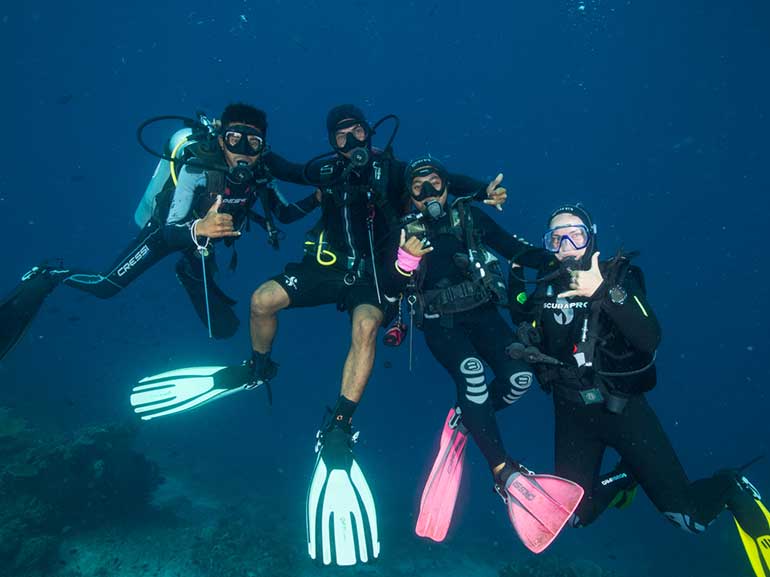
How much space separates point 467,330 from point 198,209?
3.86 m

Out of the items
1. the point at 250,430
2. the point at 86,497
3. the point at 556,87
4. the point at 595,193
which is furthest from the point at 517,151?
the point at 86,497

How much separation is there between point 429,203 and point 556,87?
25177 mm

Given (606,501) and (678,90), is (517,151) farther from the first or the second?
(606,501)

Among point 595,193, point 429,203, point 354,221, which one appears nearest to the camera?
point 429,203

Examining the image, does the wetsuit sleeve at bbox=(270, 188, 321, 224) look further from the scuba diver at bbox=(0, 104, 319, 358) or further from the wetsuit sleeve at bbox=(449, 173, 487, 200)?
the wetsuit sleeve at bbox=(449, 173, 487, 200)

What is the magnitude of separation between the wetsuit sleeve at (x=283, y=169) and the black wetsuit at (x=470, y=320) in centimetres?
197

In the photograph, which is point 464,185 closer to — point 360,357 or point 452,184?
point 452,184

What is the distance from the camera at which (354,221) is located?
229 inches

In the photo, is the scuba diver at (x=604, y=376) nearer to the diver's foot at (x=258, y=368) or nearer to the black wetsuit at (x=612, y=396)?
the black wetsuit at (x=612, y=396)

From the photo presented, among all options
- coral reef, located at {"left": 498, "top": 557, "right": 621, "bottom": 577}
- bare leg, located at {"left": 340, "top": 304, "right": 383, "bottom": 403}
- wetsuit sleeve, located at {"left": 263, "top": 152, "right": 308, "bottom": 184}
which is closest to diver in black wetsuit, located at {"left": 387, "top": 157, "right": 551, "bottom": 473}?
bare leg, located at {"left": 340, "top": 304, "right": 383, "bottom": 403}

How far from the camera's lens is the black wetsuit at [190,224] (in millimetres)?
5508

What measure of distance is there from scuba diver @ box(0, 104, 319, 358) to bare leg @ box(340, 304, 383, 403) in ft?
5.20

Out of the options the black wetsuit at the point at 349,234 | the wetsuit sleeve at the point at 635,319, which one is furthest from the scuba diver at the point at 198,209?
the wetsuit sleeve at the point at 635,319

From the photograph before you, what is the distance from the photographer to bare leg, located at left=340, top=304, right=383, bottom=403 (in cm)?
512
